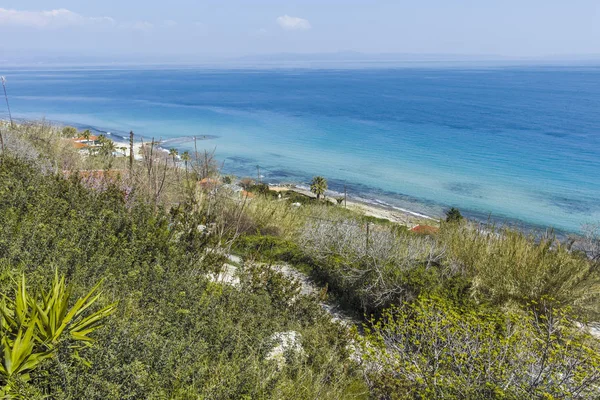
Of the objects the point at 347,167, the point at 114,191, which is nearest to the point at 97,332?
the point at 114,191

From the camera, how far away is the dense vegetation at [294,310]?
3783 millimetres

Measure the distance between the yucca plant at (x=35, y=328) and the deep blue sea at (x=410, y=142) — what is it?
2973cm

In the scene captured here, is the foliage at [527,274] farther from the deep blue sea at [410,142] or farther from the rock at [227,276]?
the deep blue sea at [410,142]

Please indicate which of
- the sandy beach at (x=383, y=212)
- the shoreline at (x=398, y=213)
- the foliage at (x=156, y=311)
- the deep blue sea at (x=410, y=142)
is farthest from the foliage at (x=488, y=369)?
the deep blue sea at (x=410, y=142)

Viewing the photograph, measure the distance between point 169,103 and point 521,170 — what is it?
67.2 meters

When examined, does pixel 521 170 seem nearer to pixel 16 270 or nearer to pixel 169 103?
pixel 16 270

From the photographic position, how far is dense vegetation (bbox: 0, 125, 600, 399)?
378 cm

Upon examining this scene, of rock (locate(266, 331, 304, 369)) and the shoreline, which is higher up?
rock (locate(266, 331, 304, 369))

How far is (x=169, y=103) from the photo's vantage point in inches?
3287

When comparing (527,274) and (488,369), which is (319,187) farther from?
(488,369)

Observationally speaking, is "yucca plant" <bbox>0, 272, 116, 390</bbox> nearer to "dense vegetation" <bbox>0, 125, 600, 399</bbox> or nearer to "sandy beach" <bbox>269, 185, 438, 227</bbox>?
"dense vegetation" <bbox>0, 125, 600, 399</bbox>

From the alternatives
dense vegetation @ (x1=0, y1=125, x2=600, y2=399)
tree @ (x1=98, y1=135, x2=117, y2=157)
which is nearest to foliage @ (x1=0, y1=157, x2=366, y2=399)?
dense vegetation @ (x1=0, y1=125, x2=600, y2=399)

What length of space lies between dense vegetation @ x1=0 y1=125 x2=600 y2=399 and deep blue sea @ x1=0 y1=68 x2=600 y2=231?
23.5m

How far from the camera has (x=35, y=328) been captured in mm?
3523
